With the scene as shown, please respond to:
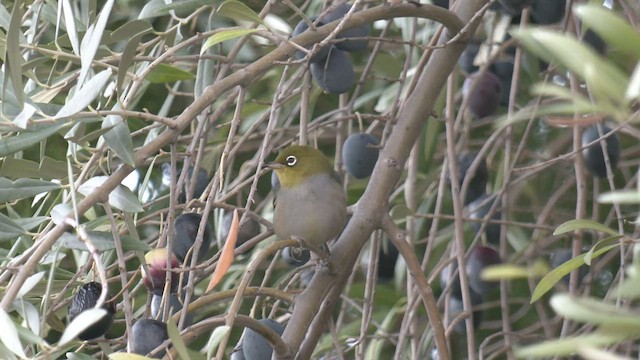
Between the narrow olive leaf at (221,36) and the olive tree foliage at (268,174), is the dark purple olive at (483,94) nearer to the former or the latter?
the olive tree foliage at (268,174)

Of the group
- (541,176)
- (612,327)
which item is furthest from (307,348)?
(541,176)

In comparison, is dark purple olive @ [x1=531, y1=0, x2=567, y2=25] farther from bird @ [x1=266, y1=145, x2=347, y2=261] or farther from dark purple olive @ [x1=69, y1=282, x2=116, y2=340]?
dark purple olive @ [x1=69, y1=282, x2=116, y2=340]

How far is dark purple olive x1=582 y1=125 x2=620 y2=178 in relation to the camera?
2.14 meters

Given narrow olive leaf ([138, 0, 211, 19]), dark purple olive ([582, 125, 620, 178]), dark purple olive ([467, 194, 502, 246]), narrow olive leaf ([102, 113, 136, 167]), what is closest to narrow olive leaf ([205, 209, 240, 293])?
narrow olive leaf ([102, 113, 136, 167])

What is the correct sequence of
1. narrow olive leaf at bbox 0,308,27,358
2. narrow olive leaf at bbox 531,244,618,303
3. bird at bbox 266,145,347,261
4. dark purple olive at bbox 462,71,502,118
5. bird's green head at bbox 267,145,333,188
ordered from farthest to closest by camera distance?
dark purple olive at bbox 462,71,502,118, bird's green head at bbox 267,145,333,188, bird at bbox 266,145,347,261, narrow olive leaf at bbox 531,244,618,303, narrow olive leaf at bbox 0,308,27,358

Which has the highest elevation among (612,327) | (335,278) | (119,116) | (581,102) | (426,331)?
(581,102)

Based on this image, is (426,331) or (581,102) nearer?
(581,102)

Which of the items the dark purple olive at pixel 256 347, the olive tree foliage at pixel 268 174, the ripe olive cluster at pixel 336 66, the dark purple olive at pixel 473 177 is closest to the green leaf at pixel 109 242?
the olive tree foliage at pixel 268 174

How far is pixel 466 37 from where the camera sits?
6.11ft

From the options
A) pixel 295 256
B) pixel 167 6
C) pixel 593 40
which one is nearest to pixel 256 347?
pixel 295 256

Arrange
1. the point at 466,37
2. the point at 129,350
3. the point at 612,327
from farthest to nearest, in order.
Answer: the point at 466,37, the point at 129,350, the point at 612,327

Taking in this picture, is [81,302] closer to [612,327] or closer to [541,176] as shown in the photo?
[612,327]

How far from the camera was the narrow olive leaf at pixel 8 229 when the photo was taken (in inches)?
56.1

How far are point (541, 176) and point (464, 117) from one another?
487mm
